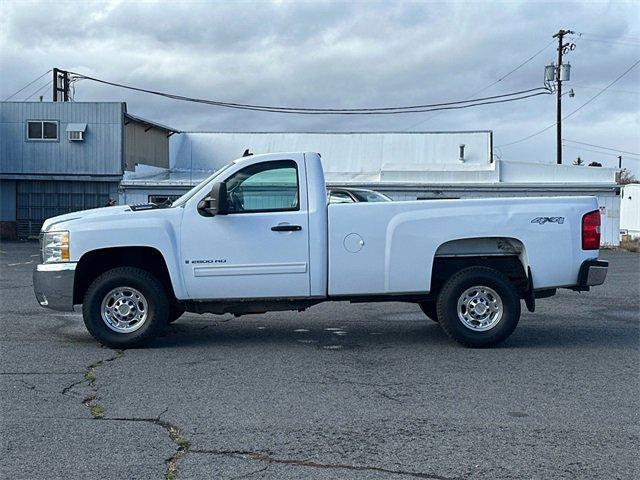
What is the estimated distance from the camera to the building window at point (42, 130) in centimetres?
3538

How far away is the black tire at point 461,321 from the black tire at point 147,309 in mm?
3080

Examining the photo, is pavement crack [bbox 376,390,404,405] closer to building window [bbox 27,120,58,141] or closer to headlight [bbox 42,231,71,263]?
headlight [bbox 42,231,71,263]

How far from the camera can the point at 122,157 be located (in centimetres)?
3512

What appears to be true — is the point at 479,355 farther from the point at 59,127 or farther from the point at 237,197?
the point at 59,127

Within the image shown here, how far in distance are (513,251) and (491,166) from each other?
29.7 m

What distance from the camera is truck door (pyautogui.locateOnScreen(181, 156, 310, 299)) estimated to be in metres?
Result: 8.84

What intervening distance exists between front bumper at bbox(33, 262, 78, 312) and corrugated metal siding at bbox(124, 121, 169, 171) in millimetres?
27558

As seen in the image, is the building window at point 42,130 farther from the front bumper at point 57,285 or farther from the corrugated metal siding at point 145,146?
the front bumper at point 57,285

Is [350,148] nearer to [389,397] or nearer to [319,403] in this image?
[389,397]

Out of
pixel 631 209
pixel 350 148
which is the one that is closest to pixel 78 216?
pixel 350 148

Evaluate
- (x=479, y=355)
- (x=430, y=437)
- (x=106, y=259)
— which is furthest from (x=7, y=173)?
(x=430, y=437)

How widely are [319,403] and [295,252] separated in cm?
253

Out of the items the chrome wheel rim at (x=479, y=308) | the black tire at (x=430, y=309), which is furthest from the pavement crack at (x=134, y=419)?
the black tire at (x=430, y=309)

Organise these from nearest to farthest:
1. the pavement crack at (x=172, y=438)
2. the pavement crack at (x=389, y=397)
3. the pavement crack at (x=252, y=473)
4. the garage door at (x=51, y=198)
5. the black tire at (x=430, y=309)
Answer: the pavement crack at (x=252, y=473), the pavement crack at (x=172, y=438), the pavement crack at (x=389, y=397), the black tire at (x=430, y=309), the garage door at (x=51, y=198)
